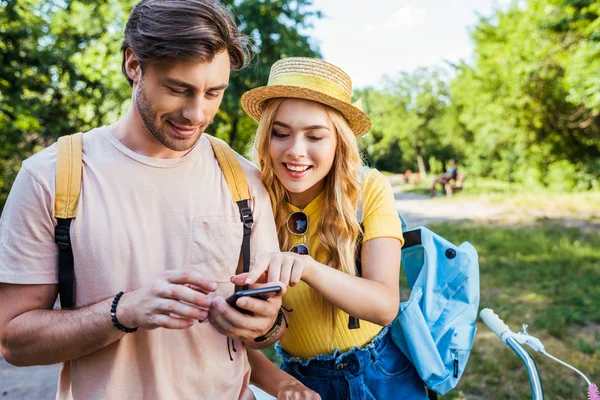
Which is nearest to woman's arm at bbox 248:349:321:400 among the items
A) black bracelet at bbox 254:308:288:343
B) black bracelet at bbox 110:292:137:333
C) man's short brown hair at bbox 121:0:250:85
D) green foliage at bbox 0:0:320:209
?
black bracelet at bbox 254:308:288:343

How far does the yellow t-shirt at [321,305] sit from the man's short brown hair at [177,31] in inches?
34.3

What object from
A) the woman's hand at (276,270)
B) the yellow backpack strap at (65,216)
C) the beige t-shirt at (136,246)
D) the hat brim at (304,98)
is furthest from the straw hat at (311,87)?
the yellow backpack strap at (65,216)

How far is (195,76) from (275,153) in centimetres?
54

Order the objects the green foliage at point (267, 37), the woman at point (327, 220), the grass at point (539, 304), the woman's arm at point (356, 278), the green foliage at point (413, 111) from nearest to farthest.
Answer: the woman's arm at point (356, 278)
the woman at point (327, 220)
the grass at point (539, 304)
the green foliage at point (267, 37)
the green foliage at point (413, 111)

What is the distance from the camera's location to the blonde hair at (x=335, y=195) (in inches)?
82.7

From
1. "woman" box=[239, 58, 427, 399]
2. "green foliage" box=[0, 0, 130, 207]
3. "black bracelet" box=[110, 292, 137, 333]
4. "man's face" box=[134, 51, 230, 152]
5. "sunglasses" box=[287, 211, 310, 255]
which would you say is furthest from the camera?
"green foliage" box=[0, 0, 130, 207]

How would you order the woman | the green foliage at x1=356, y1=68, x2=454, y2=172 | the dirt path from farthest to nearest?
the green foliage at x1=356, y1=68, x2=454, y2=172
the dirt path
the woman

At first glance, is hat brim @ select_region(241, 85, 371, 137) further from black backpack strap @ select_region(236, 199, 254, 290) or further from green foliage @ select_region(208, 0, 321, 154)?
green foliage @ select_region(208, 0, 321, 154)

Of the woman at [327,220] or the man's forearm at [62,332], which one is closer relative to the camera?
the man's forearm at [62,332]

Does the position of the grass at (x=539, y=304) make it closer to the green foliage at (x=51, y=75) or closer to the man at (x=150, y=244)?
the man at (x=150, y=244)

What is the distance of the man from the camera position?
153 cm

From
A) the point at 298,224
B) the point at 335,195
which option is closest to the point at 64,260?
the point at 298,224

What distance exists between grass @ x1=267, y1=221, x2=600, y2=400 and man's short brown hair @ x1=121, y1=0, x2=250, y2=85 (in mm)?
4253

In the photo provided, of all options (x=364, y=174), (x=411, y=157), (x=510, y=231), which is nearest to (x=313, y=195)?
(x=364, y=174)
